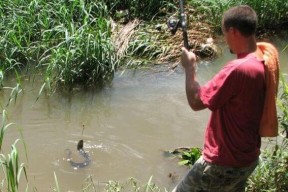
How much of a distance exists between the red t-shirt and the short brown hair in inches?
5.5

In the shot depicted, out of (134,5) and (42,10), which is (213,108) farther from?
(134,5)

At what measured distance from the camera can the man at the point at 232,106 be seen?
2.84 m

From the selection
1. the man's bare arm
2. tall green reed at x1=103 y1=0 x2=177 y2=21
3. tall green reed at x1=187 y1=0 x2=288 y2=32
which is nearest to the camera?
the man's bare arm

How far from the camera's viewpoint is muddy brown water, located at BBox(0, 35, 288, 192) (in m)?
5.05

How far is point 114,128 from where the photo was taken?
232 inches

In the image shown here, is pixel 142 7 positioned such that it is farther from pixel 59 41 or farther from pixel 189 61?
pixel 189 61

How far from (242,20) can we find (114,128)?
327 centimetres

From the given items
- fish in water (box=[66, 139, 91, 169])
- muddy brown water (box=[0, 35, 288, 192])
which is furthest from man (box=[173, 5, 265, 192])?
fish in water (box=[66, 139, 91, 169])

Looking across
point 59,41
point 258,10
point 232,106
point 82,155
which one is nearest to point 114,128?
point 82,155

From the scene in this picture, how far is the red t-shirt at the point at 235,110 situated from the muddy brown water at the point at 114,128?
5.94ft

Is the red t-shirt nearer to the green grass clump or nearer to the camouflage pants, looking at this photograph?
the camouflage pants

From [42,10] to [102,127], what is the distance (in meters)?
2.36

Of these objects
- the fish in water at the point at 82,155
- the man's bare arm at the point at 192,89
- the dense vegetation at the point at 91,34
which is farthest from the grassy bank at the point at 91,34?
the man's bare arm at the point at 192,89

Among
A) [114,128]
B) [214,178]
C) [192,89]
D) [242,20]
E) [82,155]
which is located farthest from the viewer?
[114,128]
